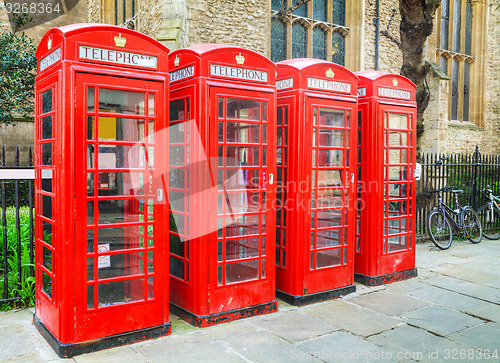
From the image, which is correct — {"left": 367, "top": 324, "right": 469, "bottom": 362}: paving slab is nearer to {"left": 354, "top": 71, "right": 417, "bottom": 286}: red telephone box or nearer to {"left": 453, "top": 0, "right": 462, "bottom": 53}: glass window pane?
{"left": 354, "top": 71, "right": 417, "bottom": 286}: red telephone box

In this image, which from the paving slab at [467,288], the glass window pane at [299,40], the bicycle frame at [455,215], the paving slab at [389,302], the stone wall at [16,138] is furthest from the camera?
the stone wall at [16,138]

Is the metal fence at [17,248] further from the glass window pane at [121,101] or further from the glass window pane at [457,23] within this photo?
the glass window pane at [457,23]

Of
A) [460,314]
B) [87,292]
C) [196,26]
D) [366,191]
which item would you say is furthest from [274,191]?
[196,26]

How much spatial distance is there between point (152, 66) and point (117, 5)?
11.9m

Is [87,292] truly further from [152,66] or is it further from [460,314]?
[460,314]

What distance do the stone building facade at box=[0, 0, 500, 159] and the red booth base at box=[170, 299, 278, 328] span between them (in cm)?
642

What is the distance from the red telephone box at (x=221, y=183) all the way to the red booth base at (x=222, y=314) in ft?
0.03

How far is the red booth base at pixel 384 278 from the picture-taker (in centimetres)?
599

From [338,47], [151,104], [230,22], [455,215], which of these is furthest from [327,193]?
[338,47]

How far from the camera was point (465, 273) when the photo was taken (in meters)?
6.83

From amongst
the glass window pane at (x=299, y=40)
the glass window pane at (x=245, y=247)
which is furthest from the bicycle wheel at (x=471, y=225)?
the glass window pane at (x=299, y=40)

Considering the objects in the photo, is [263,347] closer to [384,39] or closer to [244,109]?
[244,109]

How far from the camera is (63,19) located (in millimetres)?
15523

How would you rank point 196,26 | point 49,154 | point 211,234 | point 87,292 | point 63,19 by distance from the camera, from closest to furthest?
1. point 87,292
2. point 49,154
3. point 211,234
4. point 196,26
5. point 63,19
